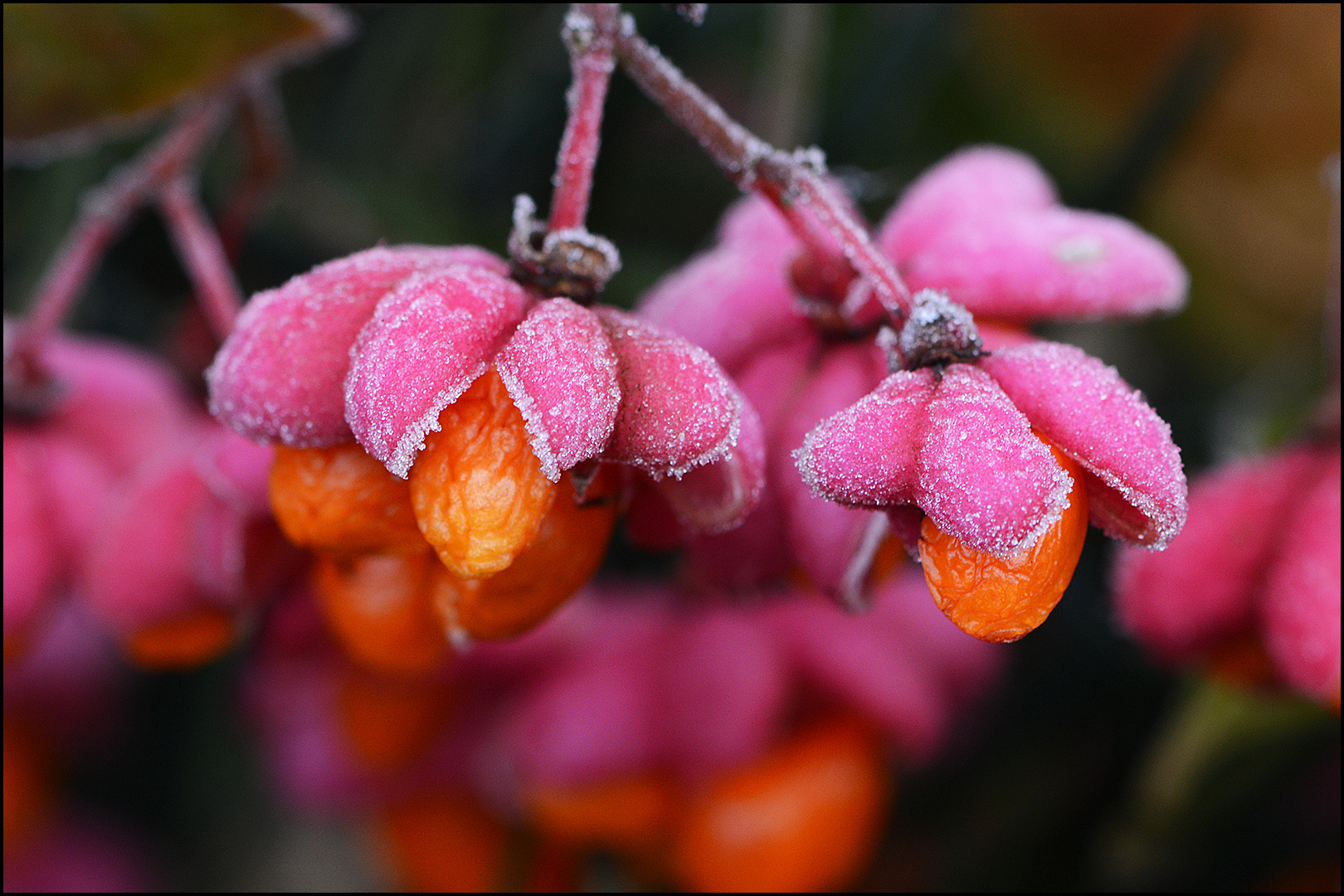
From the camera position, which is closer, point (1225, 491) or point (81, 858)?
point (1225, 491)

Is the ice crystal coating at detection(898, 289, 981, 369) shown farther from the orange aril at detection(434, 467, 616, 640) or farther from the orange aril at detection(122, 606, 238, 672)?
the orange aril at detection(122, 606, 238, 672)

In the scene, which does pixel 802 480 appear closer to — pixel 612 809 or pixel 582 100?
pixel 582 100

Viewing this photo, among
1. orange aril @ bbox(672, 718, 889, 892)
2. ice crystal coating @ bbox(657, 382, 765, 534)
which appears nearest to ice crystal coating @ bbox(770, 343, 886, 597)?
ice crystal coating @ bbox(657, 382, 765, 534)

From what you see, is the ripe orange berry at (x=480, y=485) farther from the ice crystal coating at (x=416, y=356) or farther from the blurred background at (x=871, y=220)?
the blurred background at (x=871, y=220)

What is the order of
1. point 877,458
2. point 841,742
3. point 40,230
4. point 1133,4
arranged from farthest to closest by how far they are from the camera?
point 1133,4 → point 40,230 → point 841,742 → point 877,458

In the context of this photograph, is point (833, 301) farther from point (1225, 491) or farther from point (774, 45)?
point (774, 45)

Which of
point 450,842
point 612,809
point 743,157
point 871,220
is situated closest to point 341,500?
point 743,157

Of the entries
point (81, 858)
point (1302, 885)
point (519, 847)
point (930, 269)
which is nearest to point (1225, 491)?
point (930, 269)
